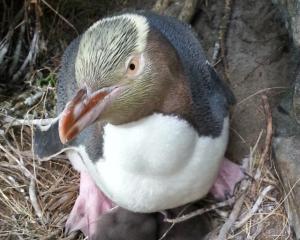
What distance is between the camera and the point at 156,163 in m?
2.15

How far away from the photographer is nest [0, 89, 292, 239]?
2.64 m

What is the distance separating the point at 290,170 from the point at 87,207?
77 cm

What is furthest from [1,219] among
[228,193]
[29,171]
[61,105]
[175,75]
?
[175,75]

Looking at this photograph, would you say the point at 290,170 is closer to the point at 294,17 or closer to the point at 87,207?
the point at 294,17

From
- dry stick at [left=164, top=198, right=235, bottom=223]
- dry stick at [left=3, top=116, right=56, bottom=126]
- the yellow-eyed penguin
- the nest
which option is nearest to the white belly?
the yellow-eyed penguin

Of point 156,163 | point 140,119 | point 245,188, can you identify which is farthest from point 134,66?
point 245,188

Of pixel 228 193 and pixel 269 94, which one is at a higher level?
pixel 269 94

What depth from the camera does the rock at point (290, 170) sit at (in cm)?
262

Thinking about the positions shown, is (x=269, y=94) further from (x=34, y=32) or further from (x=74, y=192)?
(x=34, y=32)

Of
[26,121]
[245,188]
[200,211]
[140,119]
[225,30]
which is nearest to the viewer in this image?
[140,119]

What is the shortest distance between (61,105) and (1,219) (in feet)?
1.61

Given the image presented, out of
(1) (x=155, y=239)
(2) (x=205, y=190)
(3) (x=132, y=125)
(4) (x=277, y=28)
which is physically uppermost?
(3) (x=132, y=125)

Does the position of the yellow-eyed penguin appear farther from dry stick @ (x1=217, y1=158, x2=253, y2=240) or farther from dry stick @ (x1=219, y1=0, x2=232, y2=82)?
dry stick @ (x1=219, y1=0, x2=232, y2=82)

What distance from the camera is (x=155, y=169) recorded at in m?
2.18
